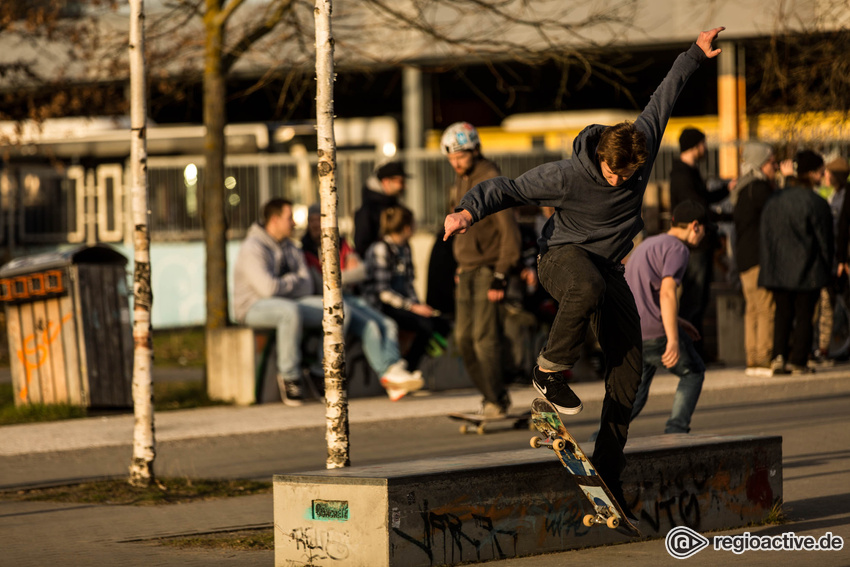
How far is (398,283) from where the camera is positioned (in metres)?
12.1

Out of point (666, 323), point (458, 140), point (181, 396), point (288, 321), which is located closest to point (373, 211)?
point (288, 321)

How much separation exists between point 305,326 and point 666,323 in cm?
498

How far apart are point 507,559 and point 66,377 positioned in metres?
6.43

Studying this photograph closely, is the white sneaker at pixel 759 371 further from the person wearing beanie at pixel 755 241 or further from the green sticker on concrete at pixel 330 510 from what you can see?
the green sticker on concrete at pixel 330 510

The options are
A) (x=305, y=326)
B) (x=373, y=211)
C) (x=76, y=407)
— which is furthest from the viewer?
(x=373, y=211)

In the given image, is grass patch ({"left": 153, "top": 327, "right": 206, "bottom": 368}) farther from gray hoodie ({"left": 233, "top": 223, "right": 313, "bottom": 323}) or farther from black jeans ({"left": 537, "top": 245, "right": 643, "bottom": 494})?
black jeans ({"left": 537, "top": 245, "right": 643, "bottom": 494})

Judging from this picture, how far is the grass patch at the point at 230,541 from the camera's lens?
19.8ft

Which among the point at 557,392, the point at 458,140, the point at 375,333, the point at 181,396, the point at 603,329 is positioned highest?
the point at 458,140

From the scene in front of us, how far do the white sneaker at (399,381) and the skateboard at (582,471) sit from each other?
5.59 meters

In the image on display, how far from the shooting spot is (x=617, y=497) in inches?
219

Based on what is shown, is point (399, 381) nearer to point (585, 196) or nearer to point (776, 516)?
point (776, 516)

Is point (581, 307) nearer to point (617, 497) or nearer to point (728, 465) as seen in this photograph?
point (617, 497)

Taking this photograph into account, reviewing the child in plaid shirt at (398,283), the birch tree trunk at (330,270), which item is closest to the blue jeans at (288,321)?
the child in plaid shirt at (398,283)

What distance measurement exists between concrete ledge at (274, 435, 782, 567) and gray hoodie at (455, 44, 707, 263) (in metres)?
0.99
